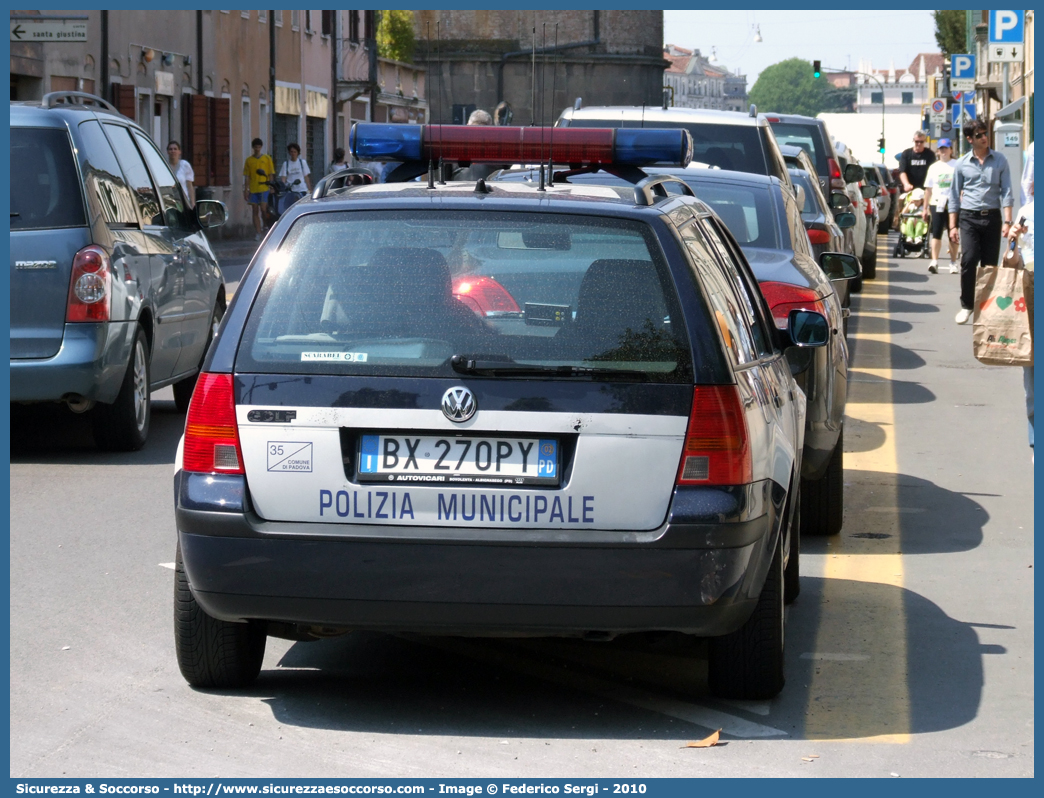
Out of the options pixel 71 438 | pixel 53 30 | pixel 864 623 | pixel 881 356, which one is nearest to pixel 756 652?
pixel 864 623

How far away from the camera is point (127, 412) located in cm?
1025

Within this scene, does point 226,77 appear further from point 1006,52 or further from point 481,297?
point 481,297

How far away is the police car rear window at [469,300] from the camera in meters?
4.82

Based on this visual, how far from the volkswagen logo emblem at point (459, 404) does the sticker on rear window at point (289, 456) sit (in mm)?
380

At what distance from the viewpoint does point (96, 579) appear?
23.0 ft

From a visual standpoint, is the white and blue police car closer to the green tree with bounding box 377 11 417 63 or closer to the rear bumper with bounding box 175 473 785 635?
the rear bumper with bounding box 175 473 785 635

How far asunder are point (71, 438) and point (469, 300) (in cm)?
663

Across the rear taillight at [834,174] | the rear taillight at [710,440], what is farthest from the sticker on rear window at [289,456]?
the rear taillight at [834,174]

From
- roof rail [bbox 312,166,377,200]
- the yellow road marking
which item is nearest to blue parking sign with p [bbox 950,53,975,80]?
the yellow road marking

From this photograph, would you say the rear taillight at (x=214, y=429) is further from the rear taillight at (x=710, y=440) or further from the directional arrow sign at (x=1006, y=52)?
the directional arrow sign at (x=1006, y=52)

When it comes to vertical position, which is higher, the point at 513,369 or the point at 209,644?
the point at 513,369
